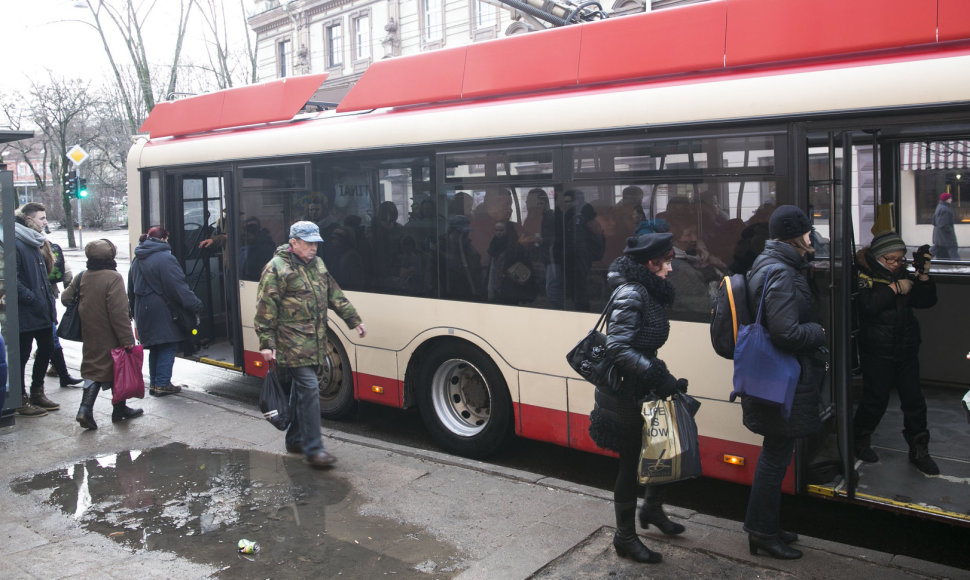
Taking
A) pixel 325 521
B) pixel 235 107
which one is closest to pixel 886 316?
pixel 325 521

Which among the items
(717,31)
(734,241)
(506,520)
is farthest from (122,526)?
(717,31)

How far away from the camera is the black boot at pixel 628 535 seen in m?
4.27

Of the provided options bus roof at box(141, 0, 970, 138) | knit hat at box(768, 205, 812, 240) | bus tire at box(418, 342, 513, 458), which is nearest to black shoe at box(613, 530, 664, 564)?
knit hat at box(768, 205, 812, 240)

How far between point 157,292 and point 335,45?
3361 cm

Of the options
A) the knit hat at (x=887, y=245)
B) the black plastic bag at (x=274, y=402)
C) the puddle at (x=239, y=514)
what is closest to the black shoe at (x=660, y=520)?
the puddle at (x=239, y=514)

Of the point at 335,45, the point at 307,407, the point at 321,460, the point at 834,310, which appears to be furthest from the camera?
the point at 335,45

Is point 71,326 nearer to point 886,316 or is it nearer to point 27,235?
point 27,235

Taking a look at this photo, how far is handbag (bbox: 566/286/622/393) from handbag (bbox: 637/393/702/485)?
0.22 metres

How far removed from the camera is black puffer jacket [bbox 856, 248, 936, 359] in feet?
17.0

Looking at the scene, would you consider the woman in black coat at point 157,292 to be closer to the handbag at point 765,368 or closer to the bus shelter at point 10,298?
the bus shelter at point 10,298

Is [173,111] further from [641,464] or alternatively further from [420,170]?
[641,464]

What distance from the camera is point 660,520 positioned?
179 inches

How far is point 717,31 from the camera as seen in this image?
4980 millimetres

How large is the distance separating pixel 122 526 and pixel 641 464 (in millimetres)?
3090
